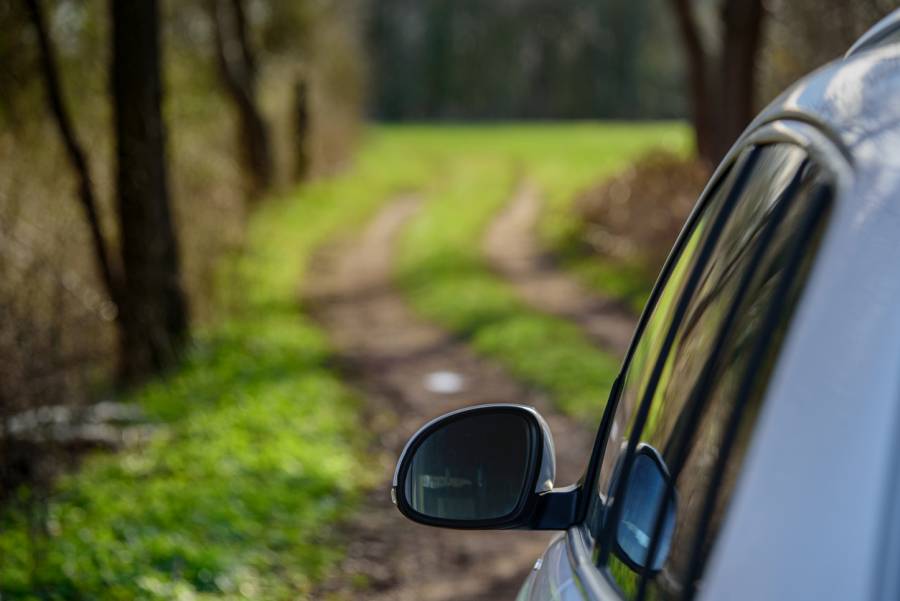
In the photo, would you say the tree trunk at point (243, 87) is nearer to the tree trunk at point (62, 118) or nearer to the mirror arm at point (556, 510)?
the tree trunk at point (62, 118)

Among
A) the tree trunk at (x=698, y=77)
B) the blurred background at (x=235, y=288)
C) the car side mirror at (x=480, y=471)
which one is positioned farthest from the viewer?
the tree trunk at (x=698, y=77)

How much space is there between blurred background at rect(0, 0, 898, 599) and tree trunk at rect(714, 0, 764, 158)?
0.04 metres

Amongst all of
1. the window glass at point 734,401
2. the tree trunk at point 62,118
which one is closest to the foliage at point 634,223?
the tree trunk at point 62,118

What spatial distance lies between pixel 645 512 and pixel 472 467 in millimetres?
533

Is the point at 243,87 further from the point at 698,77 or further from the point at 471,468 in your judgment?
the point at 471,468

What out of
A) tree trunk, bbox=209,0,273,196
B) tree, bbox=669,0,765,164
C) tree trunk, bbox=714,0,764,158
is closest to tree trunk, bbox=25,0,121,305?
tree, bbox=669,0,765,164

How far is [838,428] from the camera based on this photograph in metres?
1.02

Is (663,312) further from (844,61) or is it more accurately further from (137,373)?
(137,373)

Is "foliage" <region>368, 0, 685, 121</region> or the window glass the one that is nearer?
the window glass

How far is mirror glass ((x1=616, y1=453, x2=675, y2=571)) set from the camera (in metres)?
1.57

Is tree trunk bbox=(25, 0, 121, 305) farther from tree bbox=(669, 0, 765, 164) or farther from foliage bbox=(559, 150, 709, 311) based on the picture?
tree bbox=(669, 0, 765, 164)

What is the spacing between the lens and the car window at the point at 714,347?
4.63ft

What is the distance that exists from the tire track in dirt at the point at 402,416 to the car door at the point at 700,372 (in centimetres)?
411

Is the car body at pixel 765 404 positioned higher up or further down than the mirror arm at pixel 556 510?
higher up
